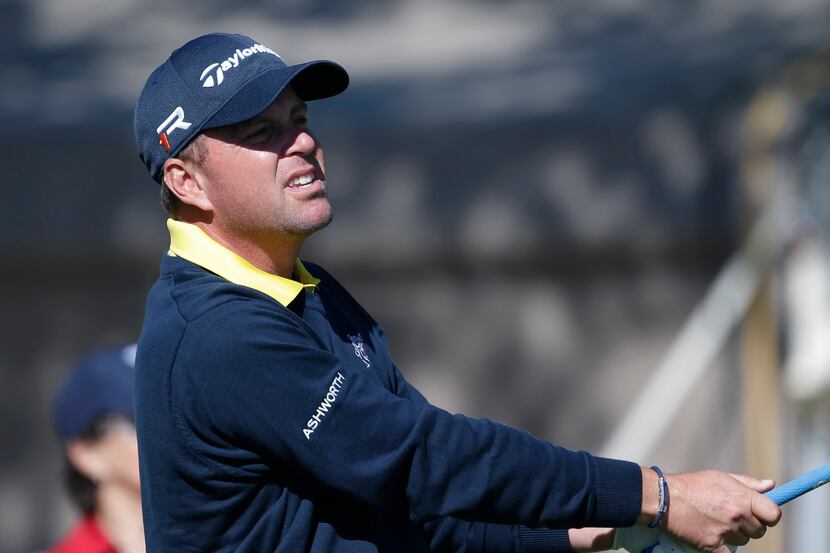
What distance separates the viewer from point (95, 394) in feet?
11.0

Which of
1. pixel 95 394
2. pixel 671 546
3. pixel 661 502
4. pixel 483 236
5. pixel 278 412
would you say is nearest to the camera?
pixel 278 412

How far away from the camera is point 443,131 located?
6.20 meters

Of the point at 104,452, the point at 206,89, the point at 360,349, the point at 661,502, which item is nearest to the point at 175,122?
the point at 206,89

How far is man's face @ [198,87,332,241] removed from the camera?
2445 mm

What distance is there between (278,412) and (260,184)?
489mm

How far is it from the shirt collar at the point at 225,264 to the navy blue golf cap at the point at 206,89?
0.15 m

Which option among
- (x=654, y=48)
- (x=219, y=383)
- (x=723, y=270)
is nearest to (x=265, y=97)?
(x=219, y=383)

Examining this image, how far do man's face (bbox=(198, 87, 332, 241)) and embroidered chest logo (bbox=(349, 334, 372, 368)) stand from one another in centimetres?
24

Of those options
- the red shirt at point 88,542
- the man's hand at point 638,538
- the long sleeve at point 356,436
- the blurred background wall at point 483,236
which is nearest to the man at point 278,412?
the long sleeve at point 356,436

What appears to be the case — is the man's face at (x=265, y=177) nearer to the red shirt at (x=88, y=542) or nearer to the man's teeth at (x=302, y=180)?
the man's teeth at (x=302, y=180)

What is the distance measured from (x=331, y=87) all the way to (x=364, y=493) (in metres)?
0.86

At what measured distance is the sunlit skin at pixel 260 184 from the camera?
2.45 m

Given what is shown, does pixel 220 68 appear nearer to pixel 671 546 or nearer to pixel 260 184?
pixel 260 184

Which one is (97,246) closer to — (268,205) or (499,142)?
(499,142)
